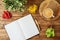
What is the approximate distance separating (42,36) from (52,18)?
14cm

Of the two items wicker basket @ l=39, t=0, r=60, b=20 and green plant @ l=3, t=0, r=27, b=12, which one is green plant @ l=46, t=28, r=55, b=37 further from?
green plant @ l=3, t=0, r=27, b=12

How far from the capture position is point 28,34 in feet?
5.17

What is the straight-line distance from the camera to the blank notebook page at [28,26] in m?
1.58

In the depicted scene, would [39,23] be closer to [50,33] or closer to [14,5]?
[50,33]

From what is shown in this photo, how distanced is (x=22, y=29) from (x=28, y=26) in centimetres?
4

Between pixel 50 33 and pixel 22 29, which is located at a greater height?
pixel 22 29

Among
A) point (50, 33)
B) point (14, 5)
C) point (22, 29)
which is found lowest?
point (50, 33)

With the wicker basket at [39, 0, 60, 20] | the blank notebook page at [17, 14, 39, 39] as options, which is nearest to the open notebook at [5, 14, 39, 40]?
the blank notebook page at [17, 14, 39, 39]

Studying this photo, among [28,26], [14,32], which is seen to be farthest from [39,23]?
[14,32]

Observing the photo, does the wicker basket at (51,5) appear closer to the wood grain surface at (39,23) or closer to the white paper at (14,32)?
the wood grain surface at (39,23)

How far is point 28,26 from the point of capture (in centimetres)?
158

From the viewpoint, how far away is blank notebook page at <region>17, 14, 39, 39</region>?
1.58 metres

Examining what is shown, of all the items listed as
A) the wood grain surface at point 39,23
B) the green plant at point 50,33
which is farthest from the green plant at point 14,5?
the green plant at point 50,33

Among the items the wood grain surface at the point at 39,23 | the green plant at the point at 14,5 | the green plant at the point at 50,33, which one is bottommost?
the green plant at the point at 50,33
